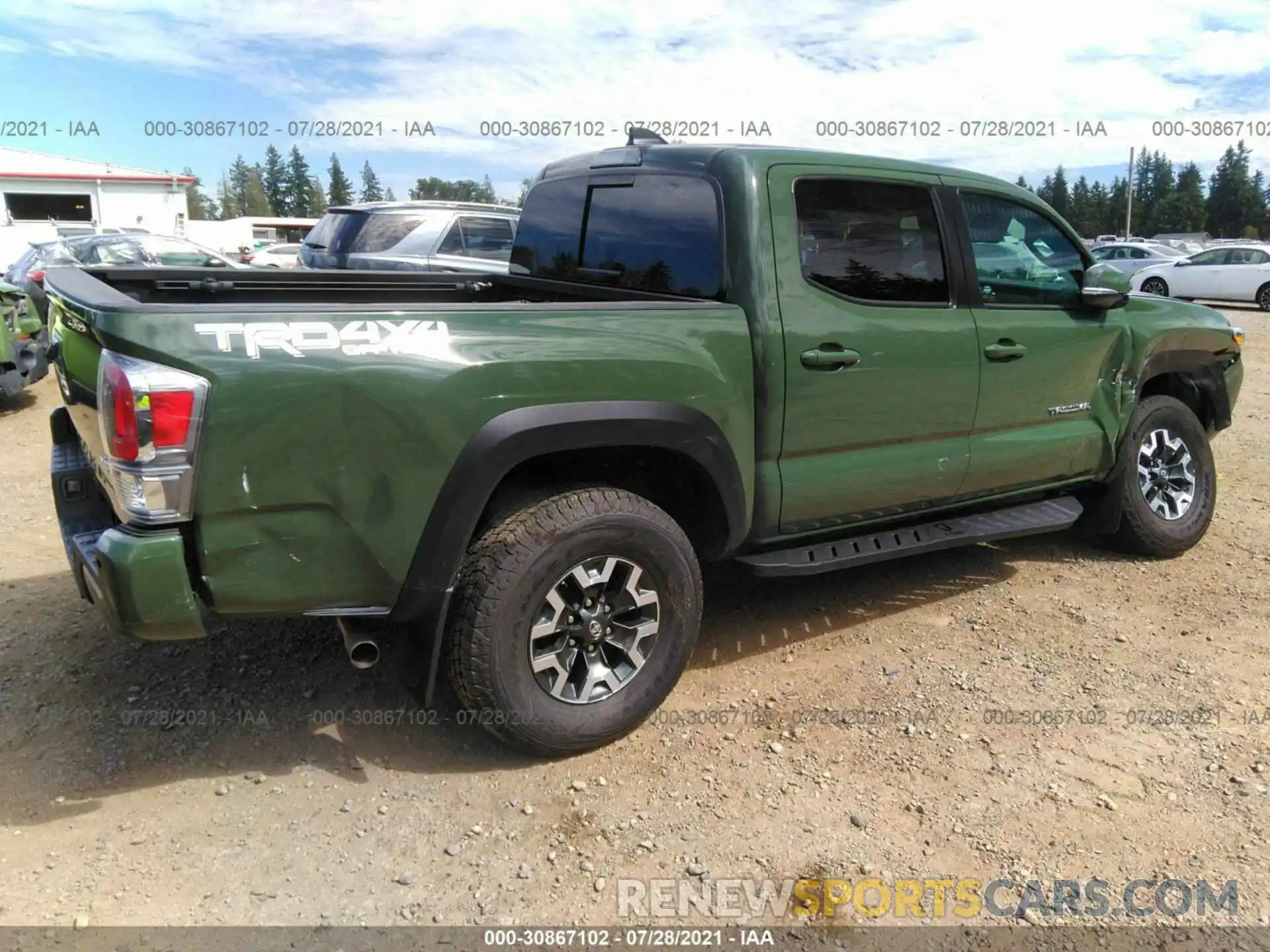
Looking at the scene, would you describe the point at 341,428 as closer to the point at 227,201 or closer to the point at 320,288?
the point at 320,288

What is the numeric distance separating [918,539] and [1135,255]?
25960 mm

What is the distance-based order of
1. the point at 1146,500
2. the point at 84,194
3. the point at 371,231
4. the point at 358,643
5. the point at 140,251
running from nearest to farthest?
the point at 358,643, the point at 1146,500, the point at 371,231, the point at 140,251, the point at 84,194

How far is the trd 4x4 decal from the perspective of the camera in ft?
8.24

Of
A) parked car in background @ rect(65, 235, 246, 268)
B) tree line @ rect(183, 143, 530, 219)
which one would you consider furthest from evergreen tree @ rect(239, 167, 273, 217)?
parked car in background @ rect(65, 235, 246, 268)

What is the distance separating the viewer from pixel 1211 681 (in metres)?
3.80

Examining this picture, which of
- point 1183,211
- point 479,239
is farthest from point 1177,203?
point 479,239

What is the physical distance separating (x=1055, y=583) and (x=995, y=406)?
1.20 metres

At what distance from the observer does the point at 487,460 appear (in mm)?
2840

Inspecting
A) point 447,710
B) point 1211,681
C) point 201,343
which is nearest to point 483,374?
point 201,343

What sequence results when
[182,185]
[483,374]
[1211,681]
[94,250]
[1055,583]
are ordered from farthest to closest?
[182,185]
[94,250]
[1055,583]
[1211,681]
[483,374]

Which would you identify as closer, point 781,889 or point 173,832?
point 781,889

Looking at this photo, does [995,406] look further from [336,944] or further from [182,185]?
[182,185]

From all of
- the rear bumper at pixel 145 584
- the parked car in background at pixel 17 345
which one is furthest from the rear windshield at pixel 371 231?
the rear bumper at pixel 145 584

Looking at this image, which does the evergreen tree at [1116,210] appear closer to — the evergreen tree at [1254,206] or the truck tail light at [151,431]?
the evergreen tree at [1254,206]
